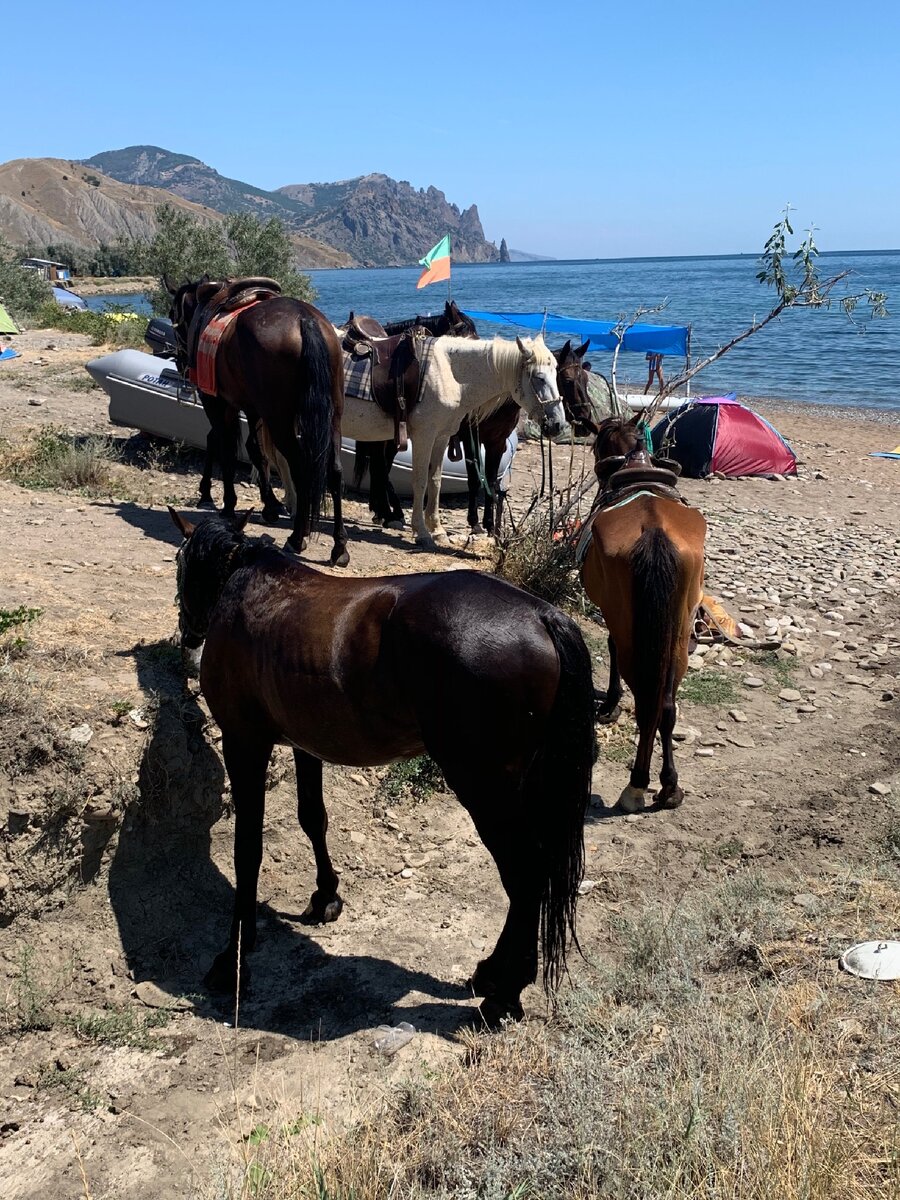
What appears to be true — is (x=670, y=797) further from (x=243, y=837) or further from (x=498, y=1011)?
(x=243, y=837)

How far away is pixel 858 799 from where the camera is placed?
5855mm

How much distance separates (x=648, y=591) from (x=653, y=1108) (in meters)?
3.01

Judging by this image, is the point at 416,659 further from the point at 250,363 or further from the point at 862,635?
the point at 862,635

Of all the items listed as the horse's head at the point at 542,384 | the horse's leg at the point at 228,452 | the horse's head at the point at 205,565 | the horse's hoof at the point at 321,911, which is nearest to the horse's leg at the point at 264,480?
the horse's leg at the point at 228,452

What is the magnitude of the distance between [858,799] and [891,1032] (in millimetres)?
2787

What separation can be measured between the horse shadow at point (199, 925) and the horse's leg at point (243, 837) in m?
0.11

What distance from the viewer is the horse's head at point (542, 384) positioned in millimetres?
8703

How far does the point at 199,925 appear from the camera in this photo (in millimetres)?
4727

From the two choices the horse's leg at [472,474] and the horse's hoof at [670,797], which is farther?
the horse's leg at [472,474]

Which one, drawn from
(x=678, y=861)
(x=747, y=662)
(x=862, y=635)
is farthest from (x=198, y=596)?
(x=862, y=635)

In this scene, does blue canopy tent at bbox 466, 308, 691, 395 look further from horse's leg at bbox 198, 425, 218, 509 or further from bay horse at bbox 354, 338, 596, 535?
horse's leg at bbox 198, 425, 218, 509

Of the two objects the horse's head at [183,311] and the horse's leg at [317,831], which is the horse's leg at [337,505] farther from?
the horse's leg at [317,831]

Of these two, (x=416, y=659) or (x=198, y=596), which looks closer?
(x=416, y=659)

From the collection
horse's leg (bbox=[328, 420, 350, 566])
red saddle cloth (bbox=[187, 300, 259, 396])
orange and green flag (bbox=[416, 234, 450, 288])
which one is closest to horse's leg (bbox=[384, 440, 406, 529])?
horse's leg (bbox=[328, 420, 350, 566])
